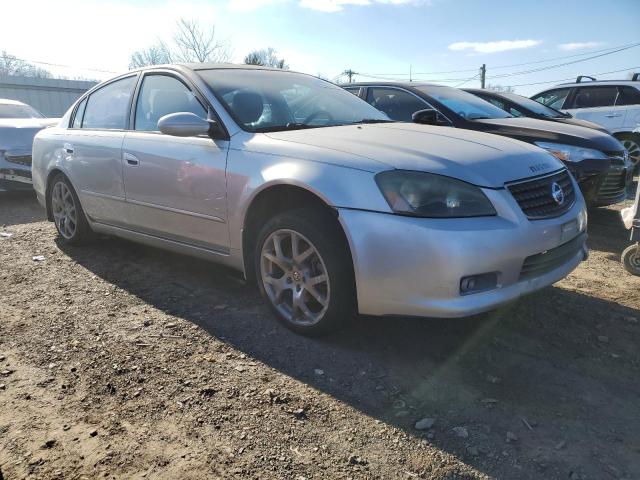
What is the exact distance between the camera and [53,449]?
2.09 m

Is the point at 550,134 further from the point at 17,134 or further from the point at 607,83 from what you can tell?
the point at 17,134

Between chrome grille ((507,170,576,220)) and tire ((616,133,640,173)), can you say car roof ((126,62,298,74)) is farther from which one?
tire ((616,133,640,173))

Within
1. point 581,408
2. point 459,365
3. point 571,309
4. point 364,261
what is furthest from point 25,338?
point 571,309

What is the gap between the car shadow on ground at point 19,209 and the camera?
6.56 meters

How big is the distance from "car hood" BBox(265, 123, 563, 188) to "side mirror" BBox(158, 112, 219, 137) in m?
0.44

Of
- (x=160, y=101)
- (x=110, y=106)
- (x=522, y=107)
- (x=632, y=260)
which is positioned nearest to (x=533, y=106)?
(x=522, y=107)

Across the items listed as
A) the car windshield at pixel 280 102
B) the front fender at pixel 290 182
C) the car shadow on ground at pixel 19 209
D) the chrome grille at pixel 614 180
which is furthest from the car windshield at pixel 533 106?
the car shadow on ground at pixel 19 209

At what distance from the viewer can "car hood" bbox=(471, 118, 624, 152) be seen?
5.38 m

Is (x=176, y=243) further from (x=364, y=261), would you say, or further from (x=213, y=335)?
(x=364, y=261)

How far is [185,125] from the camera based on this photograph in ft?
10.5

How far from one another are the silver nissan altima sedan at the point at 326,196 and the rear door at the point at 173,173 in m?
0.01

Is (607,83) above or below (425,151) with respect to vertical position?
above

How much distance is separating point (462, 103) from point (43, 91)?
1818 centimetres

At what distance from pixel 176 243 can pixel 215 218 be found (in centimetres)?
58
